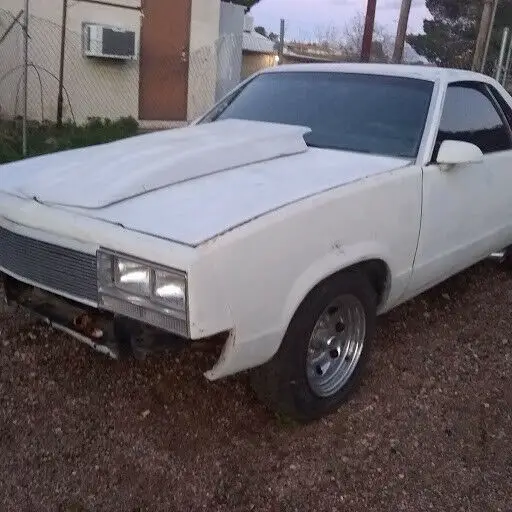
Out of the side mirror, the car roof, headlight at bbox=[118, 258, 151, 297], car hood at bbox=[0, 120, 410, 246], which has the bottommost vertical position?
headlight at bbox=[118, 258, 151, 297]

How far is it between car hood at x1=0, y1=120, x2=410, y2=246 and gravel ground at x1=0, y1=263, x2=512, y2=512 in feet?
2.76

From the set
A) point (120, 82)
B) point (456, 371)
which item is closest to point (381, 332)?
point (456, 371)

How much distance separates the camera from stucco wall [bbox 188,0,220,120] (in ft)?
45.2

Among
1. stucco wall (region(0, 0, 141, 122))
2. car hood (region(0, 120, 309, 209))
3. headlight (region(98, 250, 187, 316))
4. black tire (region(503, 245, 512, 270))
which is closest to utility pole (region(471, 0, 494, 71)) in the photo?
stucco wall (region(0, 0, 141, 122))

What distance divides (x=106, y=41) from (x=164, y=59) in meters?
1.88

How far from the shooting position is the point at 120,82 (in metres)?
12.9

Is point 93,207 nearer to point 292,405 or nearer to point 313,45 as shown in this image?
point 292,405

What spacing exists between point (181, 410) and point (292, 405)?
1.85 feet

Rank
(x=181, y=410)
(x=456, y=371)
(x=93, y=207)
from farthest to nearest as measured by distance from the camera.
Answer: (x=456, y=371), (x=181, y=410), (x=93, y=207)

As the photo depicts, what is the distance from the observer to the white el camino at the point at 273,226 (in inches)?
106

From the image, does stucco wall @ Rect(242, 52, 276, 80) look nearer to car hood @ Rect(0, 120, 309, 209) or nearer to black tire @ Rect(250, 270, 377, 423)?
car hood @ Rect(0, 120, 309, 209)

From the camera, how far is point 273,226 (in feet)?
9.20

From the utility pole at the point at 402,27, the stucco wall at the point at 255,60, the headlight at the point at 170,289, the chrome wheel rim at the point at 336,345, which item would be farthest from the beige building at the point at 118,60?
the headlight at the point at 170,289

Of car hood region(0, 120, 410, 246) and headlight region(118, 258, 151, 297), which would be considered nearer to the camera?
headlight region(118, 258, 151, 297)
